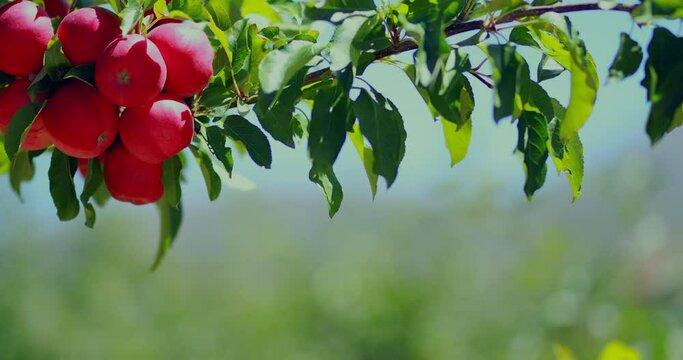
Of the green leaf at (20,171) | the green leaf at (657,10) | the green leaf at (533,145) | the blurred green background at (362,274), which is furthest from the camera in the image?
the blurred green background at (362,274)

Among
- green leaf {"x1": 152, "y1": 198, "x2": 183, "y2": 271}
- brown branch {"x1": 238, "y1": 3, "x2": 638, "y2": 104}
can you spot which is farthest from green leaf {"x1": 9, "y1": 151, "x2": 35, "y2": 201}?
brown branch {"x1": 238, "y1": 3, "x2": 638, "y2": 104}

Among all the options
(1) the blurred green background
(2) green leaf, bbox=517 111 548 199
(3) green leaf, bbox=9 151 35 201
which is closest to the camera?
(2) green leaf, bbox=517 111 548 199

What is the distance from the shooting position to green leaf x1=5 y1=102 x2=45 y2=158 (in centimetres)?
67

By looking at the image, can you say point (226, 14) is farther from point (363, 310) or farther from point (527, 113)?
point (363, 310)

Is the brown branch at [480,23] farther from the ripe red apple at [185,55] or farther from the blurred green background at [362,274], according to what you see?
the blurred green background at [362,274]

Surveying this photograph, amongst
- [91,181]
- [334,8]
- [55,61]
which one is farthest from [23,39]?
[334,8]

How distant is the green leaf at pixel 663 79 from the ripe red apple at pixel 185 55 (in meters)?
0.30

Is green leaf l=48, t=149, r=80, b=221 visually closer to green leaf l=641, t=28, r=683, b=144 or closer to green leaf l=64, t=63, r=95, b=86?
green leaf l=64, t=63, r=95, b=86

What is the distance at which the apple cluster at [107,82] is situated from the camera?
26.4 inches

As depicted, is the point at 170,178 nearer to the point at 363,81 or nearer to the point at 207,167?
the point at 207,167

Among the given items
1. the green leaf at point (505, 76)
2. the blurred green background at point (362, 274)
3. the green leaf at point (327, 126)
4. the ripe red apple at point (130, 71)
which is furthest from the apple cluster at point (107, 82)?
the blurred green background at point (362, 274)

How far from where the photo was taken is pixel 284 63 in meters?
0.61

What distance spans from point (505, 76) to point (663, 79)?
10 cm

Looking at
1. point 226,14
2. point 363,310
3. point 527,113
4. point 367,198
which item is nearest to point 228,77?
point 226,14
